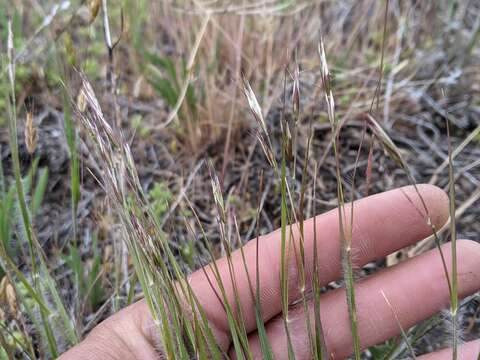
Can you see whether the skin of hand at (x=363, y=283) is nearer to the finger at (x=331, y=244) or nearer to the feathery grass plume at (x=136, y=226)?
the finger at (x=331, y=244)

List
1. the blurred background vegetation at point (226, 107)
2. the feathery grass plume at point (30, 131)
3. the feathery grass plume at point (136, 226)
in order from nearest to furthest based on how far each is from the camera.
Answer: the feathery grass plume at point (136, 226)
the feathery grass plume at point (30, 131)
the blurred background vegetation at point (226, 107)

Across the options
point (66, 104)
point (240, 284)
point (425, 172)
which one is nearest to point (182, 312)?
point (240, 284)

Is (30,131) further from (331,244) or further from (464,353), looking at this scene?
(464,353)

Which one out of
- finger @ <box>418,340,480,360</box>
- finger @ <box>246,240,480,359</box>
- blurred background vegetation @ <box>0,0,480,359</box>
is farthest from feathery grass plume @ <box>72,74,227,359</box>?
blurred background vegetation @ <box>0,0,480,359</box>

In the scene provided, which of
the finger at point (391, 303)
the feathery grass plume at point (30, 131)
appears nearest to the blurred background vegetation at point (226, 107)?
the finger at point (391, 303)

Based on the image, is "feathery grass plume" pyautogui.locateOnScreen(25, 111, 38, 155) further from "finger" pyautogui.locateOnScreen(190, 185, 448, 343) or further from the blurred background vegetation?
the blurred background vegetation
